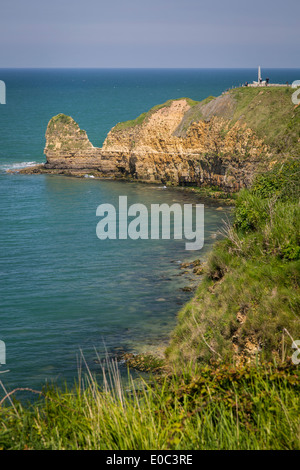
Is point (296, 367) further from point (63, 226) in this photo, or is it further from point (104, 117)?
point (104, 117)

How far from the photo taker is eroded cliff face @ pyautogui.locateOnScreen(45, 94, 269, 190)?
2707 inches

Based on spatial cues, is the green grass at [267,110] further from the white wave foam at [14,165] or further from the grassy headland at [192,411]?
the grassy headland at [192,411]

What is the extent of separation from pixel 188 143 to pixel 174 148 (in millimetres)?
2213

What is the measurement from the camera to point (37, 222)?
5853 cm

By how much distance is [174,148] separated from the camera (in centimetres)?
7669

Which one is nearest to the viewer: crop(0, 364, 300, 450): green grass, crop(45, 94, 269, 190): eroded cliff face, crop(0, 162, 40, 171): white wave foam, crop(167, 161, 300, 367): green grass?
crop(0, 364, 300, 450): green grass

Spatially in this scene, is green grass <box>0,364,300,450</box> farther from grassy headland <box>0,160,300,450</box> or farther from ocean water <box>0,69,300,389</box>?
ocean water <box>0,69,300,389</box>

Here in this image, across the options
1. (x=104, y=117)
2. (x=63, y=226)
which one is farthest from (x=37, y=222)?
(x=104, y=117)

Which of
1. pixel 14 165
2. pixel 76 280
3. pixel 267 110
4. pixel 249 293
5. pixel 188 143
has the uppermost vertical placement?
pixel 267 110

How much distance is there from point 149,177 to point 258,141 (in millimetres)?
17416

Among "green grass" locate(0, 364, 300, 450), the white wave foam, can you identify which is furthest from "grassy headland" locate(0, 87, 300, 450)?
the white wave foam

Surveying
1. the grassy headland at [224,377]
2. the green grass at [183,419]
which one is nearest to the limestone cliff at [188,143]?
the grassy headland at [224,377]

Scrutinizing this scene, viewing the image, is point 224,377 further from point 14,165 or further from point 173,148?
point 14,165

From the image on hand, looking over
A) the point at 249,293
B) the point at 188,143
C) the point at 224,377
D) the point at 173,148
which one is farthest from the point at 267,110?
the point at 224,377
